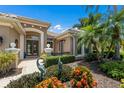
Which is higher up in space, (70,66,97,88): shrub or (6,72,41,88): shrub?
(70,66,97,88): shrub

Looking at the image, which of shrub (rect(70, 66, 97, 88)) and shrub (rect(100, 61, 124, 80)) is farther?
shrub (rect(100, 61, 124, 80))

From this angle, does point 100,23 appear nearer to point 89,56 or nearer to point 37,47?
point 89,56

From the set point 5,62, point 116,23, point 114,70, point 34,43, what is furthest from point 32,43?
point 114,70

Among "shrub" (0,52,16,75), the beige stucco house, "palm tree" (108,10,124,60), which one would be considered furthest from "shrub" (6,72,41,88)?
the beige stucco house

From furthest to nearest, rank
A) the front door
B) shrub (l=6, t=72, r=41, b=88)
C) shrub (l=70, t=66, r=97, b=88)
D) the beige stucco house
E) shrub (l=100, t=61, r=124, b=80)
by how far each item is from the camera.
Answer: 1. the front door
2. the beige stucco house
3. shrub (l=100, t=61, r=124, b=80)
4. shrub (l=6, t=72, r=41, b=88)
5. shrub (l=70, t=66, r=97, b=88)

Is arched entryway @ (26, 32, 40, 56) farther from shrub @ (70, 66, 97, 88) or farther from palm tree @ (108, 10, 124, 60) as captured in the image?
shrub @ (70, 66, 97, 88)

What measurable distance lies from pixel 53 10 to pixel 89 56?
222 inches

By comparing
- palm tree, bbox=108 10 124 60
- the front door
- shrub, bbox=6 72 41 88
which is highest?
palm tree, bbox=108 10 124 60

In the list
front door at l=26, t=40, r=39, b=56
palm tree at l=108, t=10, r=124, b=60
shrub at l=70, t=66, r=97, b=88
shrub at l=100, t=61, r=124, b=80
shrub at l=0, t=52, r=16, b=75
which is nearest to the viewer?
shrub at l=70, t=66, r=97, b=88

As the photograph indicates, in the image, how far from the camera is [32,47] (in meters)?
21.8

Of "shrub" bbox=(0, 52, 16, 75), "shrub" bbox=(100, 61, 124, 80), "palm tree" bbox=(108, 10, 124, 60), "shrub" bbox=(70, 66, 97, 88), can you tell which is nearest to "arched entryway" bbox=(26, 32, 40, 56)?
"shrub" bbox=(0, 52, 16, 75)

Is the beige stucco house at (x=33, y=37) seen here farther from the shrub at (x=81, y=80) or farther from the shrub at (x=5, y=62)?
the shrub at (x=81, y=80)

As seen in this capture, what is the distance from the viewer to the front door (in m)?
21.5

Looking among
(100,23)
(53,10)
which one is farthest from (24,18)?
(100,23)
